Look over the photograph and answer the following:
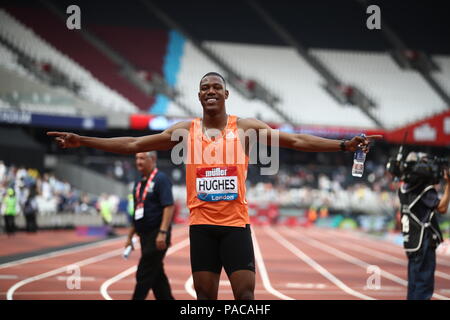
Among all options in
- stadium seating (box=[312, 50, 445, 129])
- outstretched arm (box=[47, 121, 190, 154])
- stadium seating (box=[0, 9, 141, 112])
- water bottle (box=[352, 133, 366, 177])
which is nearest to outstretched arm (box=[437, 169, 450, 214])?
water bottle (box=[352, 133, 366, 177])

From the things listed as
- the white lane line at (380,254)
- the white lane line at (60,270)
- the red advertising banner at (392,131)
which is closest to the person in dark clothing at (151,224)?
the white lane line at (60,270)

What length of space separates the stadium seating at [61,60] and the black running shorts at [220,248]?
2786 cm

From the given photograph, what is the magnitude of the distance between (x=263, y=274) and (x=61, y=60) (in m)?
23.9

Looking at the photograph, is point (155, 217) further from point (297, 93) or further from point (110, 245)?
point (297, 93)

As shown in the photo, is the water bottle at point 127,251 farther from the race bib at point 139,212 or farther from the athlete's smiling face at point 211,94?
the athlete's smiling face at point 211,94

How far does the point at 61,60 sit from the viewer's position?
3300cm

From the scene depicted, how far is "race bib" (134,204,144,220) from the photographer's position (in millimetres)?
7066

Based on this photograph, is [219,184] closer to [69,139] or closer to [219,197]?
[219,197]

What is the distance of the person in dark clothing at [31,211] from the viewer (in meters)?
21.6

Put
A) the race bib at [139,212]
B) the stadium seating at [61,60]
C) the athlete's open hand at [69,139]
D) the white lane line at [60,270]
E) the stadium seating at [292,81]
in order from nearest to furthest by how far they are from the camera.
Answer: the athlete's open hand at [69,139] < the race bib at [139,212] < the white lane line at [60,270] < the stadium seating at [61,60] < the stadium seating at [292,81]

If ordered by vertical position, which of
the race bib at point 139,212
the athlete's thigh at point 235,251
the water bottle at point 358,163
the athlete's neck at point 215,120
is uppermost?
the athlete's neck at point 215,120

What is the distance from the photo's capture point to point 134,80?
34406 mm

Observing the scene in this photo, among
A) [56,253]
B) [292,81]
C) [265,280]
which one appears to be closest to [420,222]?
[265,280]
